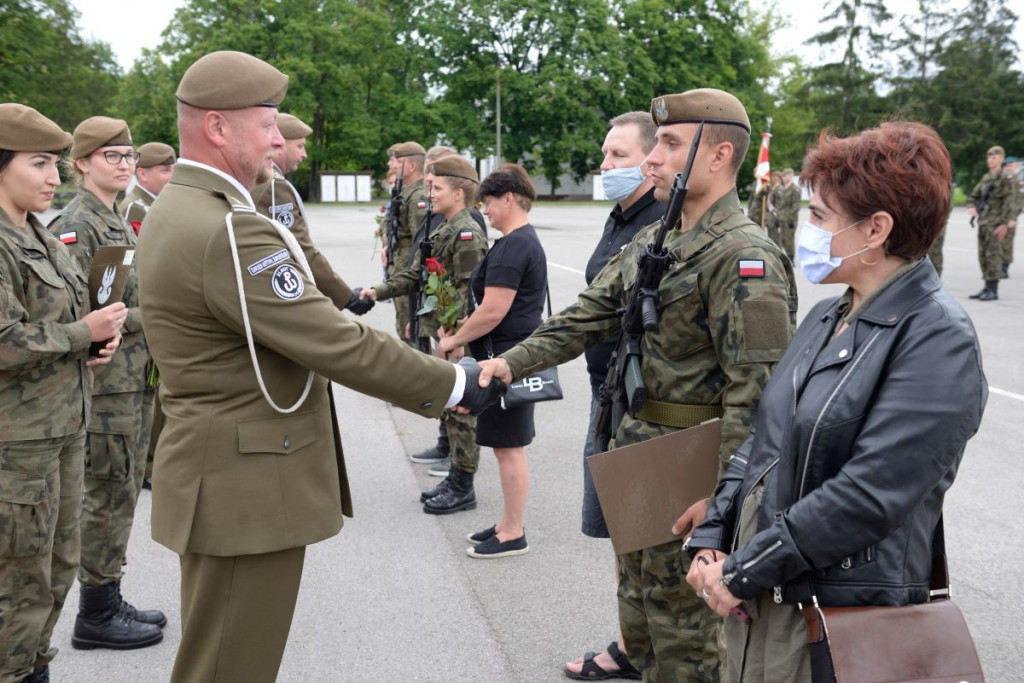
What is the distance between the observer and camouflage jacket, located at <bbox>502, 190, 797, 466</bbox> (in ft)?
9.36

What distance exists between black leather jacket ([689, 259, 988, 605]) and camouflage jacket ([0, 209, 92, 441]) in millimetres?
2530

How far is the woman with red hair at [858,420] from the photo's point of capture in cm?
208

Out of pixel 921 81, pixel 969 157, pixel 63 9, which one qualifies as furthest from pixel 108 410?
pixel 921 81

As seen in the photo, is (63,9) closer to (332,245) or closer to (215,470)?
(332,245)

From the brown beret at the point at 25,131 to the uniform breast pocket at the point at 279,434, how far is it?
1625mm

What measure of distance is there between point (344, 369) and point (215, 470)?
473 millimetres

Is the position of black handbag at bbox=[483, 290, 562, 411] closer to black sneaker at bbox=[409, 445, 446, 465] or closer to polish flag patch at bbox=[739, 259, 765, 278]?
polish flag patch at bbox=[739, 259, 765, 278]

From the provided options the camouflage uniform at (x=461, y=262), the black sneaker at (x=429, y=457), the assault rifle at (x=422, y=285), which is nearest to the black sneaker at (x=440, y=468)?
the black sneaker at (x=429, y=457)

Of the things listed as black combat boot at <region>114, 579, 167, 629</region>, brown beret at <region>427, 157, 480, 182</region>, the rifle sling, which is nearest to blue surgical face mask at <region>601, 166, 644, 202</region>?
the rifle sling

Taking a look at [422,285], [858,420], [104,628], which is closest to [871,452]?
[858,420]

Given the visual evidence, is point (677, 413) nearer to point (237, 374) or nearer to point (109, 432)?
point (237, 374)

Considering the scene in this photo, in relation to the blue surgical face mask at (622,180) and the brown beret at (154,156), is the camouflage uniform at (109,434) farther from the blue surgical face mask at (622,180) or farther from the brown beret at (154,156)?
the blue surgical face mask at (622,180)

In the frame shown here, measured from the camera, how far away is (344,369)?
2.73 meters

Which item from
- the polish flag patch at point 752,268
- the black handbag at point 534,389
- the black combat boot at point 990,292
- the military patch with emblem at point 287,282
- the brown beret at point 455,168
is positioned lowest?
the black combat boot at point 990,292
